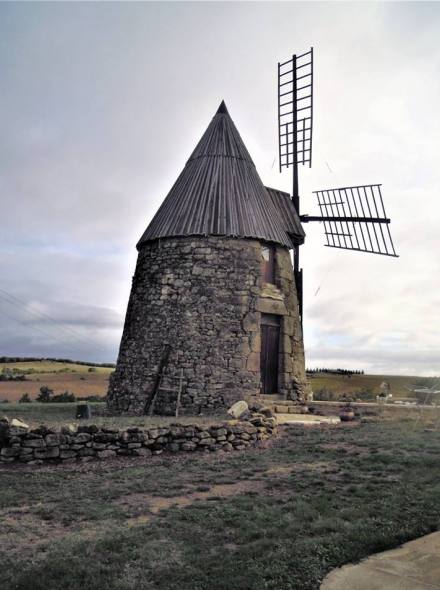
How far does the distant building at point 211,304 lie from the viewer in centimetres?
1466

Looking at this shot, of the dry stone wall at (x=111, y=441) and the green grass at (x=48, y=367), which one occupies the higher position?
the green grass at (x=48, y=367)

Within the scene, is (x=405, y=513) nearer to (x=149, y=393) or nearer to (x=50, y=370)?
(x=149, y=393)

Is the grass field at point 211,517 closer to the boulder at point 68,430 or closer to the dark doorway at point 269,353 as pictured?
the boulder at point 68,430

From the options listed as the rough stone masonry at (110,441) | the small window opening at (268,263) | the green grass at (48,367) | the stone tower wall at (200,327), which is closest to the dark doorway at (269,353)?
the stone tower wall at (200,327)

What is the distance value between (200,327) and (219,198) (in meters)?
4.00

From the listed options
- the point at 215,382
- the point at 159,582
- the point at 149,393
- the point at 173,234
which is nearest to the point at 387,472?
the point at 159,582

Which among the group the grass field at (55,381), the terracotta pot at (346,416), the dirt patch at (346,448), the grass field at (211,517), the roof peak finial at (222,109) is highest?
the roof peak finial at (222,109)

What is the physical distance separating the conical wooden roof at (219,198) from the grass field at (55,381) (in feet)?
43.5

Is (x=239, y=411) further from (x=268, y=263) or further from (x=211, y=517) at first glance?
(x=211, y=517)

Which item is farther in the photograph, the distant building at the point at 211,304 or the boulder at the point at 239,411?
the distant building at the point at 211,304

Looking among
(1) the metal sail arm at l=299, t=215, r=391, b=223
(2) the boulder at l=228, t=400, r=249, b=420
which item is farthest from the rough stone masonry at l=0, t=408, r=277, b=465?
(1) the metal sail arm at l=299, t=215, r=391, b=223

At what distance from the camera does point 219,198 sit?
1625 centimetres

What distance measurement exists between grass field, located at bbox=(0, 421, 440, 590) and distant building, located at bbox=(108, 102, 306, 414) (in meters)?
4.51

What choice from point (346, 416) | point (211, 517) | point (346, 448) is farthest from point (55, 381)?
point (211, 517)
